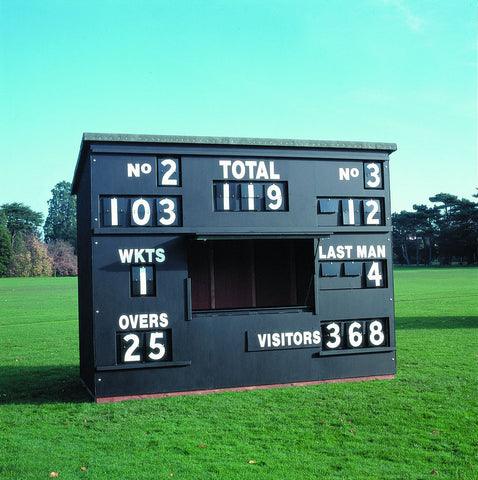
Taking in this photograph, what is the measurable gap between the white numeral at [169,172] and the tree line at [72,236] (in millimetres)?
81929

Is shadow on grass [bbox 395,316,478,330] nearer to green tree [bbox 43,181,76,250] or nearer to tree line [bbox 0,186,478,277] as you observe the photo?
tree line [bbox 0,186,478,277]

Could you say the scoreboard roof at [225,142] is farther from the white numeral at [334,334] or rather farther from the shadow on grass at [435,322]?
the shadow on grass at [435,322]

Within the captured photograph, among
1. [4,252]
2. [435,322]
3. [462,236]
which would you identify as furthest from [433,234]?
[435,322]

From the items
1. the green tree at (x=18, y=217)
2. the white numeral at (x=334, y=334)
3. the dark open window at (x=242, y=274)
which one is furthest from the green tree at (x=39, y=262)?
the white numeral at (x=334, y=334)

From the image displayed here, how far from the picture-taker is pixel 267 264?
11680 mm

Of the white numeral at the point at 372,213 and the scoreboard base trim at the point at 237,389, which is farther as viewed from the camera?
the white numeral at the point at 372,213

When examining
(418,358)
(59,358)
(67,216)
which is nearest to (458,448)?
(418,358)

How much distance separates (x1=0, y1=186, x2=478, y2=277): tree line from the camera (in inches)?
3401

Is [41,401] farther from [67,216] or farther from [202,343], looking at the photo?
[67,216]

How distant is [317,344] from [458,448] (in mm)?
3438

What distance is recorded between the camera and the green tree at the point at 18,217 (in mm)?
110500

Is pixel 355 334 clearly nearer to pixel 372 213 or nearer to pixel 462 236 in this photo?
pixel 372 213

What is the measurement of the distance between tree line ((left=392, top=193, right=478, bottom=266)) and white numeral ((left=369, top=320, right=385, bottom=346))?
3288 inches

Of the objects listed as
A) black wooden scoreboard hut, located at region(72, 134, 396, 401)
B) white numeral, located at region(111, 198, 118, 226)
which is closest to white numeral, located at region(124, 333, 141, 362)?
black wooden scoreboard hut, located at region(72, 134, 396, 401)
